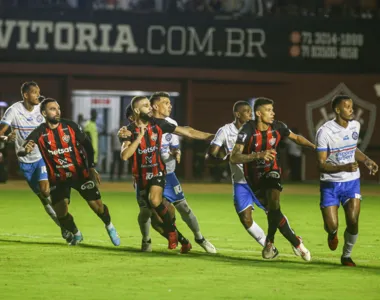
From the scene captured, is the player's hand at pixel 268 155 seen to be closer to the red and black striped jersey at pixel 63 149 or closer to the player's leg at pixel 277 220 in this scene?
the player's leg at pixel 277 220

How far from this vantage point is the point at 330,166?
12148 millimetres

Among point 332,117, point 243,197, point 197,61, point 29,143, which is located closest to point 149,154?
point 243,197

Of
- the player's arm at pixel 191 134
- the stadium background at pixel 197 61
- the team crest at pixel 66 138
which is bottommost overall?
the team crest at pixel 66 138

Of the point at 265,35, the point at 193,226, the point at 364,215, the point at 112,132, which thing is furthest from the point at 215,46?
the point at 193,226

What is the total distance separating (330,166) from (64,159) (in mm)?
3740

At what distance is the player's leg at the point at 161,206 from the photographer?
13344mm

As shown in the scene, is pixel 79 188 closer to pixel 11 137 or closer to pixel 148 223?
pixel 148 223

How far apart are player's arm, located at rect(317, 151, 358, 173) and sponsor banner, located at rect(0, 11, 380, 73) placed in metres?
22.1

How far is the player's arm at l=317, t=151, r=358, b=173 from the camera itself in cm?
1199

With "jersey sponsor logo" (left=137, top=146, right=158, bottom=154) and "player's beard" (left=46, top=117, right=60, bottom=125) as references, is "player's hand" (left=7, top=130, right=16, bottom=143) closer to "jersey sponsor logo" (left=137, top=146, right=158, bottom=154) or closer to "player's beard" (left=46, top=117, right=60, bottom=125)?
"player's beard" (left=46, top=117, right=60, bottom=125)

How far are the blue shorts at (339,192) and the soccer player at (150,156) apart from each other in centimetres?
178

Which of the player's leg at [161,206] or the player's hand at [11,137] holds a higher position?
the player's hand at [11,137]

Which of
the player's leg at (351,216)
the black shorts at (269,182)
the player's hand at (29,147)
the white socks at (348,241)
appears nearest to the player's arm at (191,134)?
the black shorts at (269,182)

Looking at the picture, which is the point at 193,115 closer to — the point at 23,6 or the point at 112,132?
the point at 112,132
